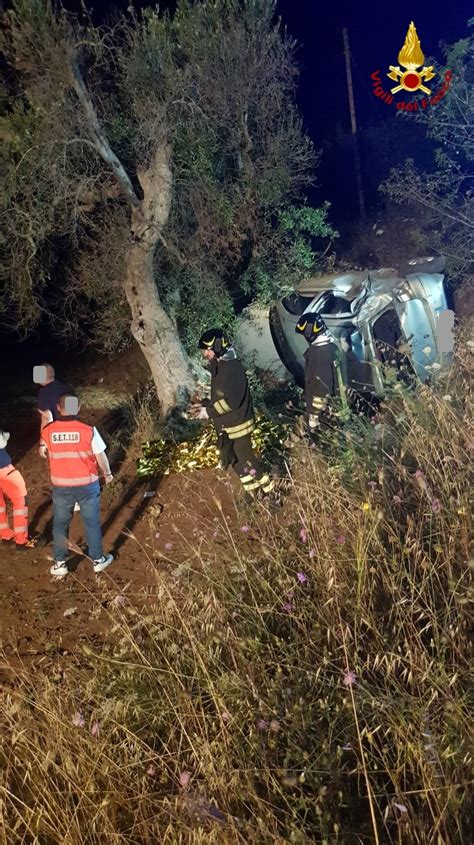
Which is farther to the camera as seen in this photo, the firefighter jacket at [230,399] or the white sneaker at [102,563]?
the firefighter jacket at [230,399]

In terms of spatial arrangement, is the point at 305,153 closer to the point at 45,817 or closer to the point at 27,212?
the point at 27,212

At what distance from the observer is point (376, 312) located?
841cm

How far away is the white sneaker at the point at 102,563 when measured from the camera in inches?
215

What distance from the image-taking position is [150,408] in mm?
10203

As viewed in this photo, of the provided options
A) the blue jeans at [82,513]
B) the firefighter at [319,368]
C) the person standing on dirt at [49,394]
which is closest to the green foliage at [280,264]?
the firefighter at [319,368]

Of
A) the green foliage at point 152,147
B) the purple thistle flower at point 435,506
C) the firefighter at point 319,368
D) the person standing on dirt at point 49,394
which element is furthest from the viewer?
the green foliage at point 152,147

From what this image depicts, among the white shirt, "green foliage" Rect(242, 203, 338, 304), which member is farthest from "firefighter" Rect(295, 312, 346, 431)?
"green foliage" Rect(242, 203, 338, 304)

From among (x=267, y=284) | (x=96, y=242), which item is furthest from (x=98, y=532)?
(x=267, y=284)

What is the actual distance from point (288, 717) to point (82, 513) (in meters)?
3.25

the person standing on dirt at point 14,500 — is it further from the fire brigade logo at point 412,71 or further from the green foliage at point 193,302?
the fire brigade logo at point 412,71

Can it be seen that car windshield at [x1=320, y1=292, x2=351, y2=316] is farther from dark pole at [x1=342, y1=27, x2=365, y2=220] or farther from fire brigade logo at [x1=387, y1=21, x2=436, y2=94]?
dark pole at [x1=342, y1=27, x2=365, y2=220]

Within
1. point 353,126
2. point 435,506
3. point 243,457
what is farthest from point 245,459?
point 353,126

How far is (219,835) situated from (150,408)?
8230 millimetres

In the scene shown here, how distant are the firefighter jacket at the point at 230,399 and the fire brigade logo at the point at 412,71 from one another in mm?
8854
